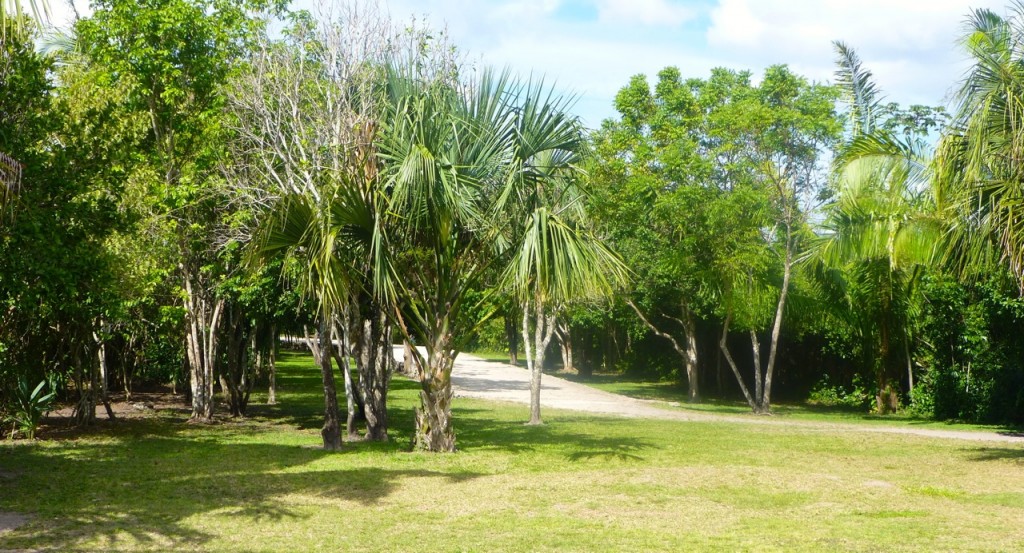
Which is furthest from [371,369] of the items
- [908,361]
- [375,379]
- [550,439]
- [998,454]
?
[908,361]

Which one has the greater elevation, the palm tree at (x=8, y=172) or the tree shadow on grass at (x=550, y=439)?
the palm tree at (x=8, y=172)

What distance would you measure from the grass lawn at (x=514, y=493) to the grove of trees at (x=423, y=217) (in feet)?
6.08

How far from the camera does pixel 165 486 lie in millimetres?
11477

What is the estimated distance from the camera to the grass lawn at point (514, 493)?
8719mm

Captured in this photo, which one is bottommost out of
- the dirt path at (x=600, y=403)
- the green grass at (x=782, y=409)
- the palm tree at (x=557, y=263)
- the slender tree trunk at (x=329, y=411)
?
the green grass at (x=782, y=409)

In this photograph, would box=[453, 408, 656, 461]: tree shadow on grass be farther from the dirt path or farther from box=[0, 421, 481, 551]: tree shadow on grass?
the dirt path

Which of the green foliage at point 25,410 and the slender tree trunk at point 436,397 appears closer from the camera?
the slender tree trunk at point 436,397

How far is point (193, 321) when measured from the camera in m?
19.5

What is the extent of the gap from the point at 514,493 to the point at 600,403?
56.2 feet

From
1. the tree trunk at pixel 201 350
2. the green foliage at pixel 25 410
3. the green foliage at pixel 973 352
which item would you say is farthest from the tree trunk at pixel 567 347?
the green foliage at pixel 25 410

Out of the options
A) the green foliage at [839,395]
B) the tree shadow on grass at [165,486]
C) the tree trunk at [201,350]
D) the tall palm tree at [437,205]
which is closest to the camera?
the tree shadow on grass at [165,486]

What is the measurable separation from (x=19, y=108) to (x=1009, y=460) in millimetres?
14571

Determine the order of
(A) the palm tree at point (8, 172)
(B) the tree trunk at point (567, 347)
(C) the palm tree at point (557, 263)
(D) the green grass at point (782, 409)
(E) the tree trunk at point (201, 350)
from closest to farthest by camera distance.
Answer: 1. (A) the palm tree at point (8, 172)
2. (C) the palm tree at point (557, 263)
3. (E) the tree trunk at point (201, 350)
4. (D) the green grass at point (782, 409)
5. (B) the tree trunk at point (567, 347)

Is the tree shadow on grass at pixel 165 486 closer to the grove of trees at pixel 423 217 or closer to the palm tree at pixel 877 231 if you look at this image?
the grove of trees at pixel 423 217
